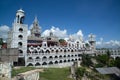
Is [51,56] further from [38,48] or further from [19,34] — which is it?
[19,34]

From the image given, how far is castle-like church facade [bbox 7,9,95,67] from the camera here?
173ft

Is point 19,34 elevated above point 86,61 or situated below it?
above

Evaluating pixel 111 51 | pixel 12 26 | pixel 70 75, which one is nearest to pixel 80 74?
pixel 70 75

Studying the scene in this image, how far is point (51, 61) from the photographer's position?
6122 centimetres

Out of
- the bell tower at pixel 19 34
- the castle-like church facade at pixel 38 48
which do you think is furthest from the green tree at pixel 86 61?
the bell tower at pixel 19 34

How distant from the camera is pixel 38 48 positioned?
6016cm

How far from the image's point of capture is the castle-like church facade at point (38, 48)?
173 feet

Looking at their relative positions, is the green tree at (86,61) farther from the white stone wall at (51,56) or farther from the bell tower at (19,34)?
the bell tower at (19,34)

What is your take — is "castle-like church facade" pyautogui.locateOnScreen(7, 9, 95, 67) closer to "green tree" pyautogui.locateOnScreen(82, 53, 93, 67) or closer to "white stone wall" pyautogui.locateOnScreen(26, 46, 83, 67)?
"white stone wall" pyautogui.locateOnScreen(26, 46, 83, 67)

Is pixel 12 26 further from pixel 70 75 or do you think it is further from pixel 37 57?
pixel 70 75

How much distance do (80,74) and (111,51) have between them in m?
52.3

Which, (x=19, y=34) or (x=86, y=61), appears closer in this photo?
(x=19, y=34)

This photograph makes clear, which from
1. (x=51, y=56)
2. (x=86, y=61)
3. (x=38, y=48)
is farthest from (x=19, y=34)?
(x=86, y=61)

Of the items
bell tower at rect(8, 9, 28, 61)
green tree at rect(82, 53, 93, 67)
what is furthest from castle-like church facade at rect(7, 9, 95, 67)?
green tree at rect(82, 53, 93, 67)
